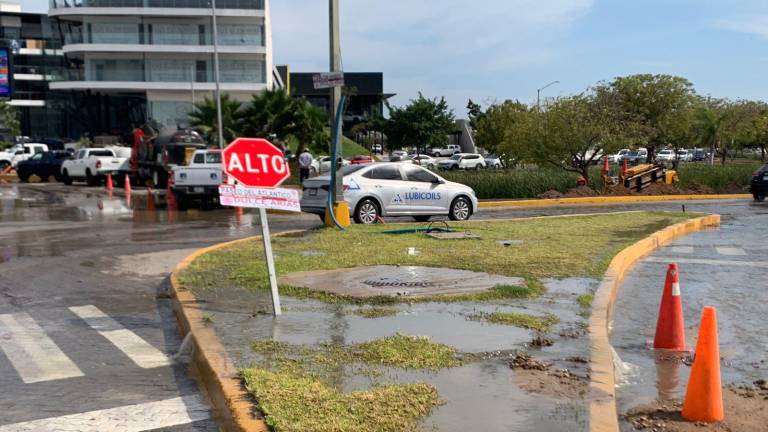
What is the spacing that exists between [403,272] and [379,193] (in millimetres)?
7627

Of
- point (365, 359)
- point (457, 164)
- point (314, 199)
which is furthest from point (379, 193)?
point (457, 164)

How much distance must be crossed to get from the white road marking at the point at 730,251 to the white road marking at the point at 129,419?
35.2 feet

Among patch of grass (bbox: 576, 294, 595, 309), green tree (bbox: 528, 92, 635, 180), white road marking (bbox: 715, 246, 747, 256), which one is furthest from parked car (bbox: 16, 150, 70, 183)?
patch of grass (bbox: 576, 294, 595, 309)

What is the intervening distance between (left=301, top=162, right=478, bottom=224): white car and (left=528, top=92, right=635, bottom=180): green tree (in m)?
12.4

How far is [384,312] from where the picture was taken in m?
7.71

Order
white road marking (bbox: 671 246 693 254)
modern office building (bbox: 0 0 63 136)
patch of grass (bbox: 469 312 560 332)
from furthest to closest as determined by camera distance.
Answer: modern office building (bbox: 0 0 63 136) < white road marking (bbox: 671 246 693 254) < patch of grass (bbox: 469 312 560 332)

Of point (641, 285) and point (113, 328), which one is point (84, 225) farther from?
point (641, 285)

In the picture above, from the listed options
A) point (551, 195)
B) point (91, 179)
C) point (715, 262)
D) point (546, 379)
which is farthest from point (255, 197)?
point (91, 179)

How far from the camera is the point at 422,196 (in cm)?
1830

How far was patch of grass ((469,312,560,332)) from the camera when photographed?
281 inches

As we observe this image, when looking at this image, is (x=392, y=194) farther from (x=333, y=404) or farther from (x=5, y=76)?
(x=5, y=76)

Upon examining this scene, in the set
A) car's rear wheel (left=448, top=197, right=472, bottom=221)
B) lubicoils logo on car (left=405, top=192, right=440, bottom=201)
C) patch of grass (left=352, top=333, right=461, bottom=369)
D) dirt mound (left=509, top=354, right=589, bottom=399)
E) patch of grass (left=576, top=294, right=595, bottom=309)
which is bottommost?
dirt mound (left=509, top=354, right=589, bottom=399)

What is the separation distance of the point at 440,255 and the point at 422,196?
7002mm

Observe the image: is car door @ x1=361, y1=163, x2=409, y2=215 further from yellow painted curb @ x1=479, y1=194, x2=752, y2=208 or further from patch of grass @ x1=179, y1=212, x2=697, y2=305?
yellow painted curb @ x1=479, y1=194, x2=752, y2=208
